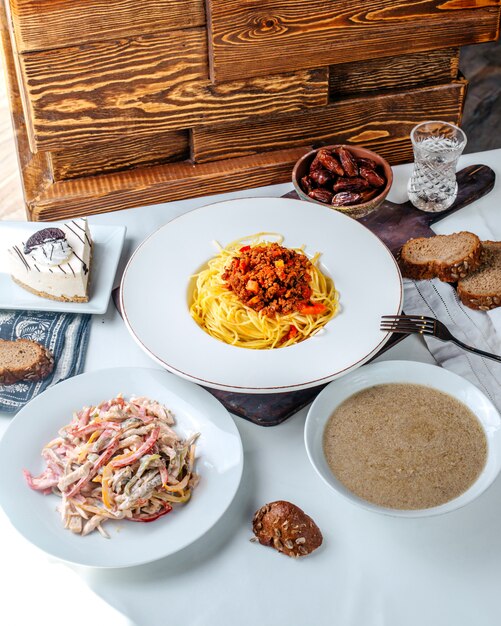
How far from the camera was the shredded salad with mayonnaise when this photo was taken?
146cm

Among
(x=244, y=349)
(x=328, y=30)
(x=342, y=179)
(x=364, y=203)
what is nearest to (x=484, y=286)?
(x=364, y=203)

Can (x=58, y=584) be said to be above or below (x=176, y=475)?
below

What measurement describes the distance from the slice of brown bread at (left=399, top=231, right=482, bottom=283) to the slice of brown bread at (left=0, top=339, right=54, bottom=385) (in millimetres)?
966

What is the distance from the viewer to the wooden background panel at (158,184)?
7.97 ft

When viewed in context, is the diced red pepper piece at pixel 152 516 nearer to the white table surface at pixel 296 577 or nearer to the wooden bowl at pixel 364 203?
the white table surface at pixel 296 577

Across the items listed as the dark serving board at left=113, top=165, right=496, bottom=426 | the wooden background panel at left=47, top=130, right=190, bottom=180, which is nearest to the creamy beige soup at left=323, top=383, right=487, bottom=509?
the dark serving board at left=113, top=165, right=496, bottom=426

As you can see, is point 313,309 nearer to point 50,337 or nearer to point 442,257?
point 442,257

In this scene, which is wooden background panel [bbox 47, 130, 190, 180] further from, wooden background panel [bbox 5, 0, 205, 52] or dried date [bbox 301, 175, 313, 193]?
dried date [bbox 301, 175, 313, 193]

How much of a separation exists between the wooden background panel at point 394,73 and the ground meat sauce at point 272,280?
0.93 meters

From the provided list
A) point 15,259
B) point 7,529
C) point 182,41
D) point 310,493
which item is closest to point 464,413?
point 310,493

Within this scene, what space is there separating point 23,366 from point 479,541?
107 cm

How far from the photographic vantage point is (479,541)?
1.49 metres

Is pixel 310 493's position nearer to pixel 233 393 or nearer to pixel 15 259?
pixel 233 393

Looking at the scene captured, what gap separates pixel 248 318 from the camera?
1924 mm
